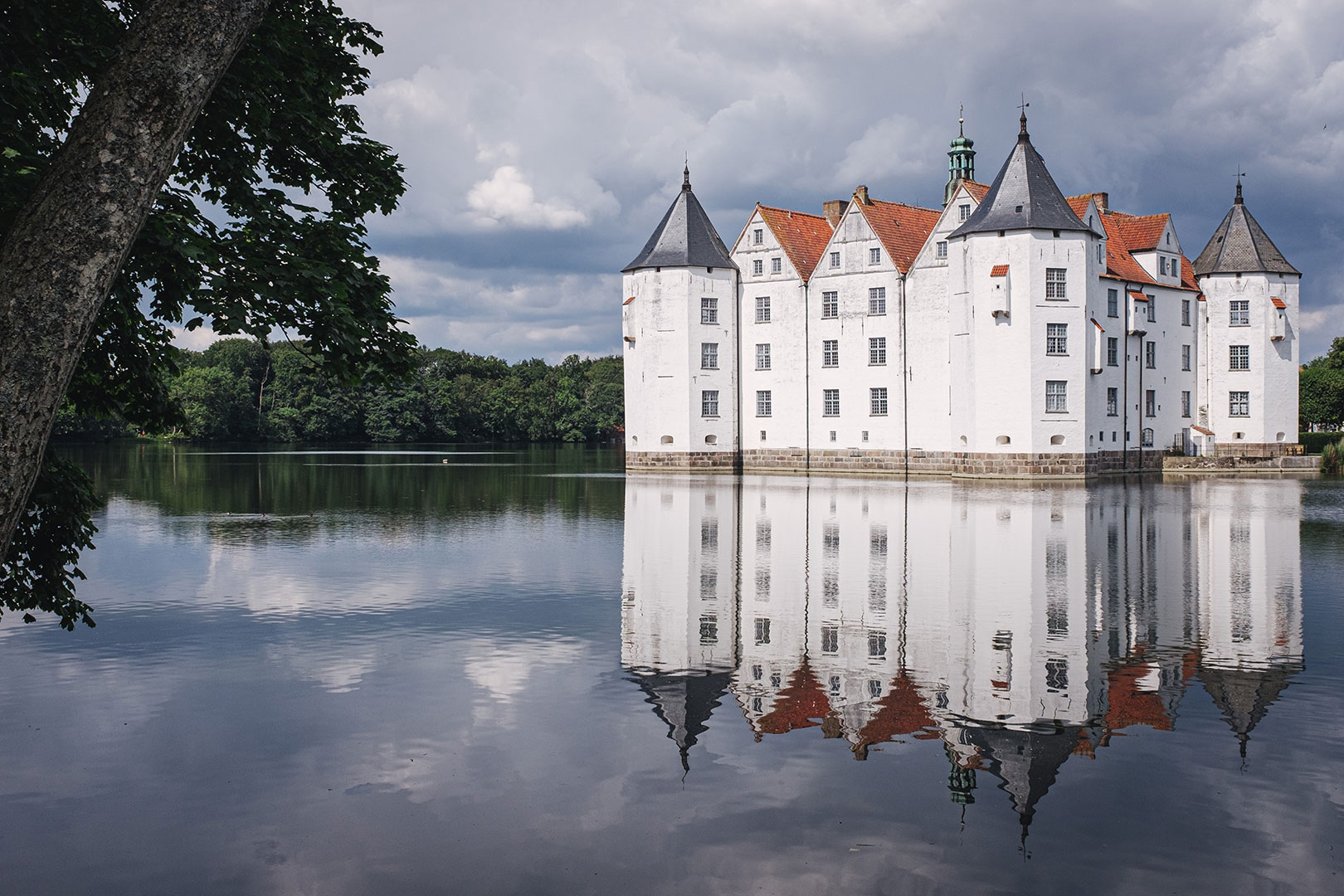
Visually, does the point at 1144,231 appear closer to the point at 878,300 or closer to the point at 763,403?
the point at 878,300

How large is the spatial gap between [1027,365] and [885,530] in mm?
25291

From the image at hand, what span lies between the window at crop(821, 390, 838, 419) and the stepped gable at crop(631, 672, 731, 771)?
155 ft

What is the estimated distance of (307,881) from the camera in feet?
19.7

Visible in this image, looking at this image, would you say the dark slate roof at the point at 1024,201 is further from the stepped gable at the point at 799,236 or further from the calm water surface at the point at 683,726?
the calm water surface at the point at 683,726

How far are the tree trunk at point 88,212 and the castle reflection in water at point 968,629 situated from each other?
4.50m

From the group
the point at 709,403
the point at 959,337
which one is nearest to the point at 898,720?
the point at 959,337

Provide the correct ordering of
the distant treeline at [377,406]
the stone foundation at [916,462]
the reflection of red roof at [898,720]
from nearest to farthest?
1. the reflection of red roof at [898,720]
2. the stone foundation at [916,462]
3. the distant treeline at [377,406]

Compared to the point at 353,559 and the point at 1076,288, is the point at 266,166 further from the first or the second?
the point at 1076,288

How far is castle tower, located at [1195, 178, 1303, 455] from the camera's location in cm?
6031

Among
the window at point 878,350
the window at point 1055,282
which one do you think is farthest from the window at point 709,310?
the window at point 1055,282

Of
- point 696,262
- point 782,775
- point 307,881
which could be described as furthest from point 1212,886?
point 696,262

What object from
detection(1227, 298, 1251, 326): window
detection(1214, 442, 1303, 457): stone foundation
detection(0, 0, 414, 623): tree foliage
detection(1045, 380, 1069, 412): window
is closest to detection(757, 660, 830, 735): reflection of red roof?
detection(0, 0, 414, 623): tree foliage

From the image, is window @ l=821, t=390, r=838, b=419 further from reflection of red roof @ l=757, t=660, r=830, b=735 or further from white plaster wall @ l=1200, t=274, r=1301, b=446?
reflection of red roof @ l=757, t=660, r=830, b=735

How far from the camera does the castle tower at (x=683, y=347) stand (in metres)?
57.8
